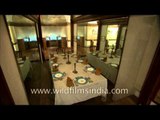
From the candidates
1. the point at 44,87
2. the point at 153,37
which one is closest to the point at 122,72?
the point at 153,37

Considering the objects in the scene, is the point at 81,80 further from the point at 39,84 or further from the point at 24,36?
the point at 24,36

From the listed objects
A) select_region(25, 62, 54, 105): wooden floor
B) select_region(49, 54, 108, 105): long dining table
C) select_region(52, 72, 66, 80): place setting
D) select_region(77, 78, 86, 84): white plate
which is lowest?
select_region(25, 62, 54, 105): wooden floor

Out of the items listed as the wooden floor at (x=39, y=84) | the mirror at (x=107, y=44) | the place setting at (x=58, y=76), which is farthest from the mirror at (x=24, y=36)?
the place setting at (x=58, y=76)

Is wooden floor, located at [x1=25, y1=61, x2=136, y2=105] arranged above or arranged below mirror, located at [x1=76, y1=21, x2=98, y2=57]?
below

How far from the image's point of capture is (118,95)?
2131 millimetres

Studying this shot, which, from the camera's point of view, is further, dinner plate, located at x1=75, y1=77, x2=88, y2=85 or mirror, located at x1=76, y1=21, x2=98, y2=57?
mirror, located at x1=76, y1=21, x2=98, y2=57

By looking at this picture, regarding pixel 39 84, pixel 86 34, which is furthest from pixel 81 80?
pixel 86 34

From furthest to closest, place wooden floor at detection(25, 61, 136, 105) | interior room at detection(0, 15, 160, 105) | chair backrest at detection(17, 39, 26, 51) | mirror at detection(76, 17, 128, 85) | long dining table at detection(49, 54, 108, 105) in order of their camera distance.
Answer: chair backrest at detection(17, 39, 26, 51)
mirror at detection(76, 17, 128, 85)
wooden floor at detection(25, 61, 136, 105)
long dining table at detection(49, 54, 108, 105)
interior room at detection(0, 15, 160, 105)

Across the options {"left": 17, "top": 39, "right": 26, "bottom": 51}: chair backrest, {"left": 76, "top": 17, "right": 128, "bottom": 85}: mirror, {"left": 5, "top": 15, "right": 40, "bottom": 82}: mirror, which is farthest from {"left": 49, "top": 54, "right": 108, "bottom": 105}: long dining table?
{"left": 17, "top": 39, "right": 26, "bottom": 51}: chair backrest

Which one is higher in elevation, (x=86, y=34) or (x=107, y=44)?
(x=86, y=34)

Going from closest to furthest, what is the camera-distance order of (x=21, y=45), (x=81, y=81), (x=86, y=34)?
1. (x=81, y=81)
2. (x=21, y=45)
3. (x=86, y=34)

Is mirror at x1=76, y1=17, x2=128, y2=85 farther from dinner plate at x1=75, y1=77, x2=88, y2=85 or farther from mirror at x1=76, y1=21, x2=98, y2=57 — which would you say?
dinner plate at x1=75, y1=77, x2=88, y2=85
